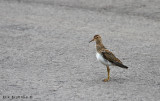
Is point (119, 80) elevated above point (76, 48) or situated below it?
below

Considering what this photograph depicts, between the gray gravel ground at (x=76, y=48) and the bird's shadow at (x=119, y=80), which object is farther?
the bird's shadow at (x=119, y=80)

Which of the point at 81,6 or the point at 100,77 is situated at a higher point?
the point at 81,6

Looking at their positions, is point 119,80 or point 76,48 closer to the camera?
point 119,80

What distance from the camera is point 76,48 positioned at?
9.51 m

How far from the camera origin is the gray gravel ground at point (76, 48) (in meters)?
6.62

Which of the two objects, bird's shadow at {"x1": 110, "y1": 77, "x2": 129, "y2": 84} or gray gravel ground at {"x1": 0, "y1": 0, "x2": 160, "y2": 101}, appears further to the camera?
bird's shadow at {"x1": 110, "y1": 77, "x2": 129, "y2": 84}

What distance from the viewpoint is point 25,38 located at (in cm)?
1033

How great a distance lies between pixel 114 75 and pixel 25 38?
3641mm

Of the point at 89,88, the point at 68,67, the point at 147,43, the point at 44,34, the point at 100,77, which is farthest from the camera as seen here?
the point at 44,34

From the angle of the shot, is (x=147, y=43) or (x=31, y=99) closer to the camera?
(x=31, y=99)

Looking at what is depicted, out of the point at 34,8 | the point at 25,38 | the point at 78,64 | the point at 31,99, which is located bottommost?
the point at 31,99

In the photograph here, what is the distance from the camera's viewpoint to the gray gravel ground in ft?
21.7

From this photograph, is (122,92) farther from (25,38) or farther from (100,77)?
(25,38)

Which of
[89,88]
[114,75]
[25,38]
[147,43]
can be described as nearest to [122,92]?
[89,88]
